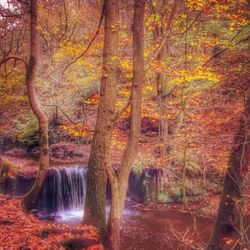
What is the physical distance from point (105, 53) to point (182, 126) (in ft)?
21.9

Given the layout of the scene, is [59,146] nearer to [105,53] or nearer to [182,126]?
[182,126]

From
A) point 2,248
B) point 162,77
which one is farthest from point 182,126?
point 2,248

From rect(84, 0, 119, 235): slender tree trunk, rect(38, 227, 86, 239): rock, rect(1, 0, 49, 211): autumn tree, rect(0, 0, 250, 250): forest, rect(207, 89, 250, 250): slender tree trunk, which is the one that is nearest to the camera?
rect(207, 89, 250, 250): slender tree trunk

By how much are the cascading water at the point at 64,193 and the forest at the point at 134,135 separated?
0.14ft

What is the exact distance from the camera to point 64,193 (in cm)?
1220

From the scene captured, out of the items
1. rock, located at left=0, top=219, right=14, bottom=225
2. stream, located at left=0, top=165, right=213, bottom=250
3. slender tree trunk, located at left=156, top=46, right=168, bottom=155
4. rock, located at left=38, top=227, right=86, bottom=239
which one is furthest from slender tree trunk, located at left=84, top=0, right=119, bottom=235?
slender tree trunk, located at left=156, top=46, right=168, bottom=155

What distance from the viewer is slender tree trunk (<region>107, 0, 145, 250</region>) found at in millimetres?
6758

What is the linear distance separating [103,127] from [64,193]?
5.47m

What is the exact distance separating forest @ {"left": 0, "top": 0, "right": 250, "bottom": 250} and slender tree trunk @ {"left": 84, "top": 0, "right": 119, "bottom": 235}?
0.03 metres

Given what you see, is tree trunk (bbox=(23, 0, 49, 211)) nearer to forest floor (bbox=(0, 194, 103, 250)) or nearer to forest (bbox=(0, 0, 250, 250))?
forest (bbox=(0, 0, 250, 250))

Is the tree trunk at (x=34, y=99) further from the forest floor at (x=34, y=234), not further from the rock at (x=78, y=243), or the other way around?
the rock at (x=78, y=243)

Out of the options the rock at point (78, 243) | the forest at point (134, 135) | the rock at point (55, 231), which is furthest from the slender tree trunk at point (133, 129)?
the rock at point (55, 231)

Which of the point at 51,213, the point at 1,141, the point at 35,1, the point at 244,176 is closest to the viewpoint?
the point at 244,176

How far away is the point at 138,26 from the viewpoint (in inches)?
267
